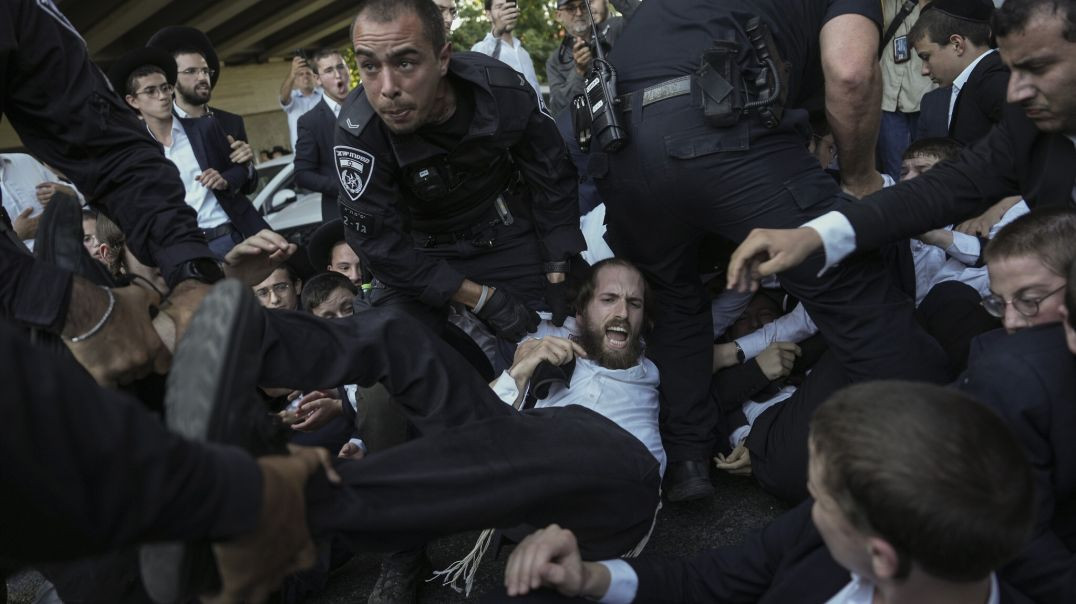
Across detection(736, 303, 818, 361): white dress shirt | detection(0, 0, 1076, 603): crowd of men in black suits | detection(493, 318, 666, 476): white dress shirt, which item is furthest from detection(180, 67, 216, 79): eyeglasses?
detection(736, 303, 818, 361): white dress shirt

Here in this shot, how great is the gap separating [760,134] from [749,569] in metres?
1.26

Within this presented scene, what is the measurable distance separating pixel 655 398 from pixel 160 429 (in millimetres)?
2129

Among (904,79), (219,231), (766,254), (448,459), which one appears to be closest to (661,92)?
(766,254)

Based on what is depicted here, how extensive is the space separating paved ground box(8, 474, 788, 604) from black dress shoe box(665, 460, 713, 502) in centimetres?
8

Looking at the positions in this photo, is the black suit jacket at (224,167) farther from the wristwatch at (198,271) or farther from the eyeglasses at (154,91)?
the wristwatch at (198,271)

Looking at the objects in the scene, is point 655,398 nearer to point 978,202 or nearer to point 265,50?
point 978,202

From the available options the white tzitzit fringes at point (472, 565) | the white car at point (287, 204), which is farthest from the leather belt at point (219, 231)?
the white tzitzit fringes at point (472, 565)

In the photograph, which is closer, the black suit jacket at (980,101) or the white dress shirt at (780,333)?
the white dress shirt at (780,333)

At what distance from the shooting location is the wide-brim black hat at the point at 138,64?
4.79m

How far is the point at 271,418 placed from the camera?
182 cm

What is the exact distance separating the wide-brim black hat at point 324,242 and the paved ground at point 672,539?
1758 millimetres

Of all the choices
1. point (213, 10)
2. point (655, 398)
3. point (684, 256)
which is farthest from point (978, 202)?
point (213, 10)

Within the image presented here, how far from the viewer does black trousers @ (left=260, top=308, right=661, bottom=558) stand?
1.77m

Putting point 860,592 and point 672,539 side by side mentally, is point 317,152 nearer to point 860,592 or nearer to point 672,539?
point 672,539
